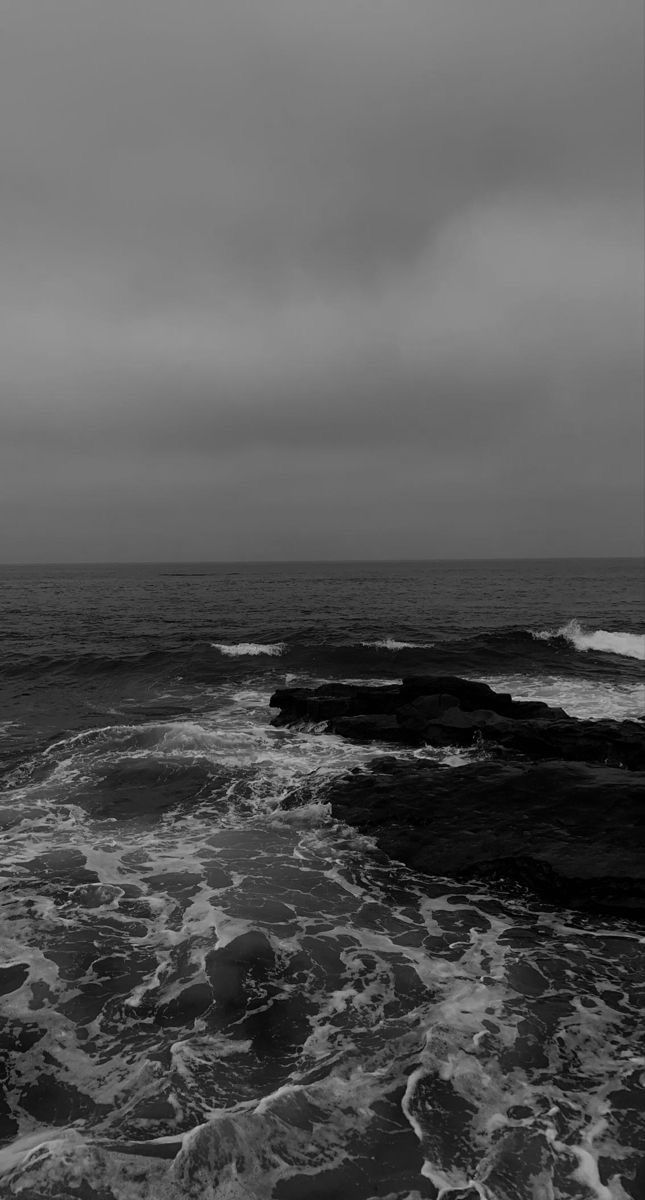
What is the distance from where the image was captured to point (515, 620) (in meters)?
48.2

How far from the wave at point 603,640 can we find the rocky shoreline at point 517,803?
63.9 feet

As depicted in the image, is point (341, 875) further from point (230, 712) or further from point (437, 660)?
point (437, 660)

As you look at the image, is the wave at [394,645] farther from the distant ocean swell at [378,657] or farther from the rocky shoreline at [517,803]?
the rocky shoreline at [517,803]

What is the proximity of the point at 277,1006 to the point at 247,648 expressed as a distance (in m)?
27.9

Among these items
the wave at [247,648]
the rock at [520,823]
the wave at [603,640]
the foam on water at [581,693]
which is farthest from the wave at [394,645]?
the rock at [520,823]

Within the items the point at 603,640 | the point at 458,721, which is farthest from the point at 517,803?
the point at 603,640

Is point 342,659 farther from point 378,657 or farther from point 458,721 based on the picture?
point 458,721

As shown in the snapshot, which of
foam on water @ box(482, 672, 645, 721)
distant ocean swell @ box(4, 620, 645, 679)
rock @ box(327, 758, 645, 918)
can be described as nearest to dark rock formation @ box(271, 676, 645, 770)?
rock @ box(327, 758, 645, 918)

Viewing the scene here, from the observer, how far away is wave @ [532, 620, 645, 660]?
34.5 meters

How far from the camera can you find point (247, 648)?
3456 cm

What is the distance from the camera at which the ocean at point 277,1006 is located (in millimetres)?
5016

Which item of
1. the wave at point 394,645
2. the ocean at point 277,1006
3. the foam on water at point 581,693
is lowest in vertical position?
the foam on water at point 581,693

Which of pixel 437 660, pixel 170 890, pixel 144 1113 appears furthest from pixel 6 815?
pixel 437 660

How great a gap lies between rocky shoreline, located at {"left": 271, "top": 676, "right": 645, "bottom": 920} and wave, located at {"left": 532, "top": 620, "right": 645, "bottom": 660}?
19466 mm
